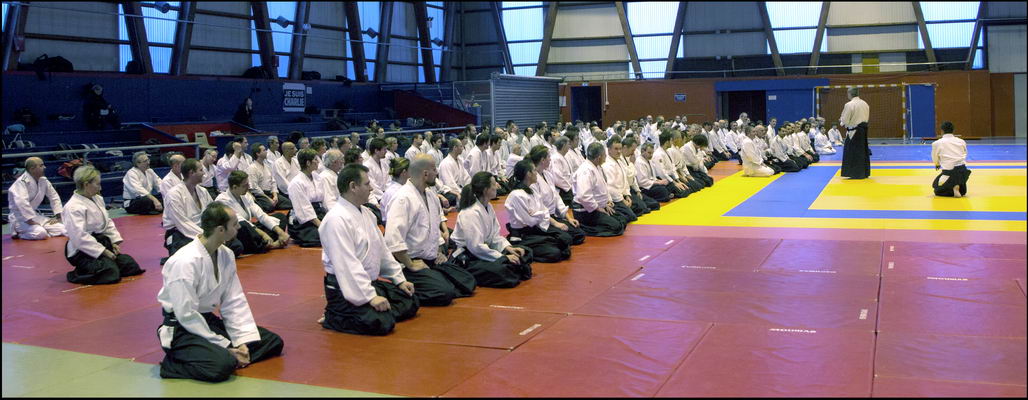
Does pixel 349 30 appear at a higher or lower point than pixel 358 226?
higher

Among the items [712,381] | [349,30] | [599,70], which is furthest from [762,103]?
[712,381]

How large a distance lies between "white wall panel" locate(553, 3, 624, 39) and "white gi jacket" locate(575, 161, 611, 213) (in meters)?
25.6

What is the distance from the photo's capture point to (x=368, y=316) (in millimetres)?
6523

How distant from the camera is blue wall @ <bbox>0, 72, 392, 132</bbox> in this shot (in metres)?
21.0

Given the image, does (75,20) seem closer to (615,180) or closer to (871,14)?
(615,180)

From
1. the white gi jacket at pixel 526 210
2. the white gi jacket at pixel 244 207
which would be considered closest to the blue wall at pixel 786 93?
the white gi jacket at pixel 526 210

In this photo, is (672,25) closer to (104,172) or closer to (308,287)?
(104,172)

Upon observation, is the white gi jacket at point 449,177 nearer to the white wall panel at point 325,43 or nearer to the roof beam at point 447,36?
the white wall panel at point 325,43

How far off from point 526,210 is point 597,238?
2037mm

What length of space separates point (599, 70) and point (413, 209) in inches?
1201

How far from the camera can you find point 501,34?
37312 mm

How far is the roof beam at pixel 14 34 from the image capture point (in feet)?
66.8

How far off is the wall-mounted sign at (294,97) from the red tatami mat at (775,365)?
23943mm

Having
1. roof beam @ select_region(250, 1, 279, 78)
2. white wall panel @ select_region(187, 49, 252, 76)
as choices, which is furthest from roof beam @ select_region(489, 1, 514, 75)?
white wall panel @ select_region(187, 49, 252, 76)
